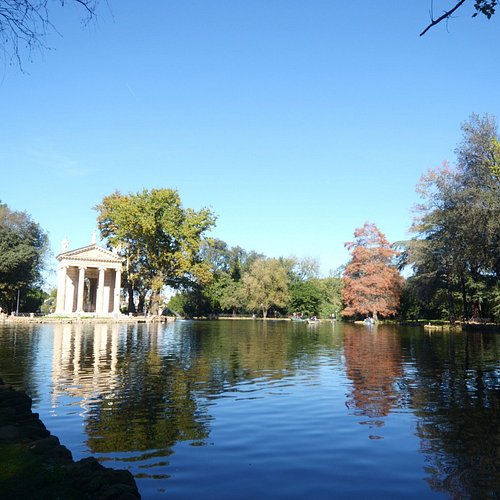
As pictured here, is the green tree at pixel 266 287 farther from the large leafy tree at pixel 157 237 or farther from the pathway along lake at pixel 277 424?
the pathway along lake at pixel 277 424

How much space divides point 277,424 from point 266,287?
88.0 meters

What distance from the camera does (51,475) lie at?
568cm

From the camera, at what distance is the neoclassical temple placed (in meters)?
75.9

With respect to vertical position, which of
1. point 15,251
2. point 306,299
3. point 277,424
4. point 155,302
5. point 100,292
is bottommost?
point 277,424

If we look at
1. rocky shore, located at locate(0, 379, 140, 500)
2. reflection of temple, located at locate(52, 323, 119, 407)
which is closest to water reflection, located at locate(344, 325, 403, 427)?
rocky shore, located at locate(0, 379, 140, 500)

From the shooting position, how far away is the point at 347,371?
63.6ft

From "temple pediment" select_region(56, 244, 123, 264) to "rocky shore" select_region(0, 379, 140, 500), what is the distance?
7196cm

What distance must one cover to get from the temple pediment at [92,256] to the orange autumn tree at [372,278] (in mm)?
38122

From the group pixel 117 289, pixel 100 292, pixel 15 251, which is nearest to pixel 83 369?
pixel 15 251

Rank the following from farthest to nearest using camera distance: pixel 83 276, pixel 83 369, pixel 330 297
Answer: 1. pixel 330 297
2. pixel 83 276
3. pixel 83 369

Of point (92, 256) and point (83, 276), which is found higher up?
point (92, 256)

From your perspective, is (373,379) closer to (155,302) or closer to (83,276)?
(155,302)

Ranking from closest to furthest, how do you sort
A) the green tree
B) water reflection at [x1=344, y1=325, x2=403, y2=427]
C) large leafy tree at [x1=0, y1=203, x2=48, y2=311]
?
water reflection at [x1=344, y1=325, x2=403, y2=427] → large leafy tree at [x1=0, y1=203, x2=48, y2=311] → the green tree

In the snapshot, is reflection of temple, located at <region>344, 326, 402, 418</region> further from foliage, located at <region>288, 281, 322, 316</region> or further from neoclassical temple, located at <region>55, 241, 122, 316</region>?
foliage, located at <region>288, 281, 322, 316</region>
